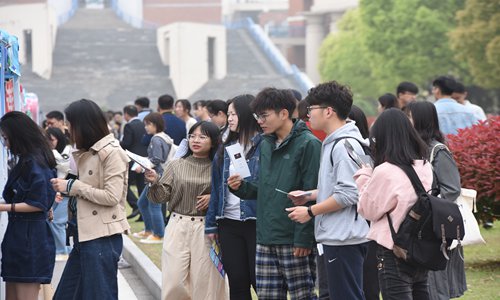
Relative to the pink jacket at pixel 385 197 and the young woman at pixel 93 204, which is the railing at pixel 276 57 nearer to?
the young woman at pixel 93 204

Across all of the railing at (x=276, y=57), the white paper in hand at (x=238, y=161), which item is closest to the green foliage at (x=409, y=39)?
the railing at (x=276, y=57)

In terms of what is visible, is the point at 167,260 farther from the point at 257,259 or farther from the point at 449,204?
the point at 449,204

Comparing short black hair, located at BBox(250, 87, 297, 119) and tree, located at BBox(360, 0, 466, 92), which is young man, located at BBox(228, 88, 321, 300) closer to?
short black hair, located at BBox(250, 87, 297, 119)

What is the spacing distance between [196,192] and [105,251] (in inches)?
44.5

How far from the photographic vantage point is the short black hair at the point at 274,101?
20.9 feet

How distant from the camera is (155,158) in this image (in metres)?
12.3

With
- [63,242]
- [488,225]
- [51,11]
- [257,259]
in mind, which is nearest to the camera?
[257,259]

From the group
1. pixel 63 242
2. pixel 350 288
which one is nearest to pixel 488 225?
pixel 63 242

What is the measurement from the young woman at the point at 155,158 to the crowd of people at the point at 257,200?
4.59 meters

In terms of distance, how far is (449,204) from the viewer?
223 inches

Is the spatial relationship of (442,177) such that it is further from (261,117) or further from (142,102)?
(142,102)

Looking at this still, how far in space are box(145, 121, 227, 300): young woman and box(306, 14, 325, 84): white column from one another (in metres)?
74.0

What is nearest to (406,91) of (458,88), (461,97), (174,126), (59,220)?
(461,97)

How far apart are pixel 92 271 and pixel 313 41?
3004 inches
